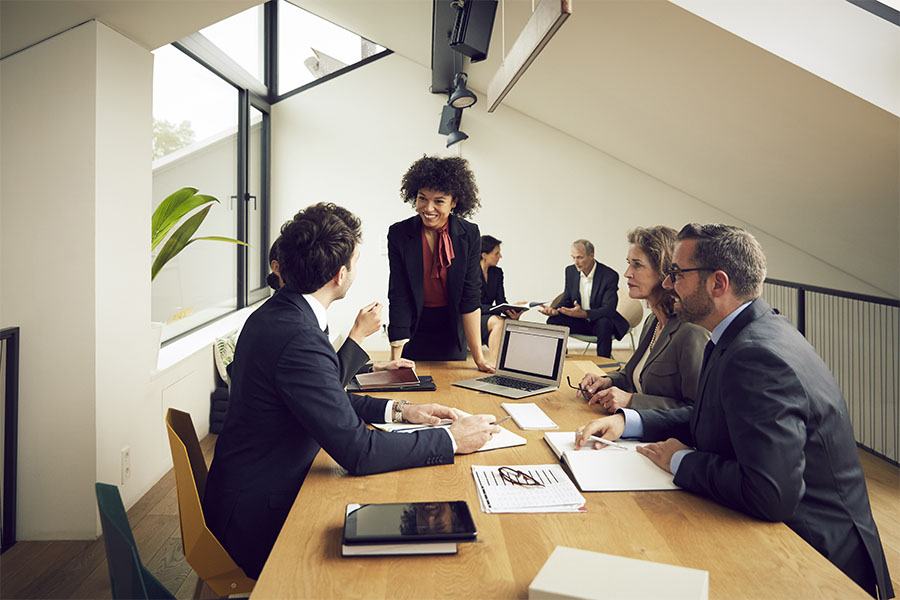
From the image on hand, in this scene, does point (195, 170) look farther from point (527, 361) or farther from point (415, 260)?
point (527, 361)

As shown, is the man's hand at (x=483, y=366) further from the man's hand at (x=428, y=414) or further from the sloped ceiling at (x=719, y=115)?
the sloped ceiling at (x=719, y=115)

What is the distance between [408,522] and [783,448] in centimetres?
76

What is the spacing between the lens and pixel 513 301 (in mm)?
7793

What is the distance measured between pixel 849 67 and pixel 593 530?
272 centimetres

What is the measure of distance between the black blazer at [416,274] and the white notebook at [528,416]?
2.82 ft

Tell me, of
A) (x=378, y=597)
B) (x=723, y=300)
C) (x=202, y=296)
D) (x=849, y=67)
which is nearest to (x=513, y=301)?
(x=202, y=296)

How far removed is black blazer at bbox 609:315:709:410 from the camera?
221 centimetres

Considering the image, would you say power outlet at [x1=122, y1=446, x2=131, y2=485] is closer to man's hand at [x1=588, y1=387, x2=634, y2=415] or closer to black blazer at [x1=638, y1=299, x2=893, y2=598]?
man's hand at [x1=588, y1=387, x2=634, y2=415]

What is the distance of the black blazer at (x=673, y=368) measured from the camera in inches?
87.1

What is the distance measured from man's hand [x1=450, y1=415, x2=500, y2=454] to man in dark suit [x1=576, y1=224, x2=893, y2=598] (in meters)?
0.41

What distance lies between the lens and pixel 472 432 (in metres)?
1.89

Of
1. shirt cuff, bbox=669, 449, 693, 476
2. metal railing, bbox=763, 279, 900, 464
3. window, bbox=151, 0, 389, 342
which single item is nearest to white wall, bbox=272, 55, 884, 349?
window, bbox=151, 0, 389, 342

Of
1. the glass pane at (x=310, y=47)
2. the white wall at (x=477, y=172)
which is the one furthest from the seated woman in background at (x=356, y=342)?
the glass pane at (x=310, y=47)

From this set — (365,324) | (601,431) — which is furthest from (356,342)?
(601,431)
